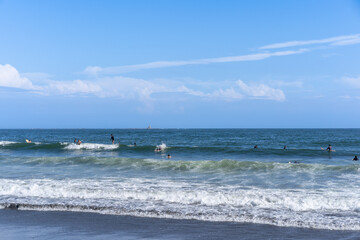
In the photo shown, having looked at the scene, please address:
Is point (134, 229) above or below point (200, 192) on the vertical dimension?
below

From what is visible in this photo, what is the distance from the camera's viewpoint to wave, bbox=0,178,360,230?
967 centimetres

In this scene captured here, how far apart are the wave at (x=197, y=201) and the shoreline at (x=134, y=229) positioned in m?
0.48

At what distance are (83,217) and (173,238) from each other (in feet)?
11.7

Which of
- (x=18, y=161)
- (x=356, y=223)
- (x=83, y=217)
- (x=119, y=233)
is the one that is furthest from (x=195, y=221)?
(x=18, y=161)

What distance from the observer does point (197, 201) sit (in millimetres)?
Answer: 11703

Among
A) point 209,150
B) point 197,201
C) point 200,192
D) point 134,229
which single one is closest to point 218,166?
point 200,192

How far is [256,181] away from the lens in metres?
16.2

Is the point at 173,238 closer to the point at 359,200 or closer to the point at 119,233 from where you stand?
the point at 119,233

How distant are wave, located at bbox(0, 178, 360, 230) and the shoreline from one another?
48 centimetres

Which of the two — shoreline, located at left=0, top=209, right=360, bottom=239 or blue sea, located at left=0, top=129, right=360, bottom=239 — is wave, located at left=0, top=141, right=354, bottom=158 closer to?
blue sea, located at left=0, top=129, right=360, bottom=239

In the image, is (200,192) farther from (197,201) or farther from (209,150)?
(209,150)

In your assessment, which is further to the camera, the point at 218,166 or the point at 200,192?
the point at 218,166

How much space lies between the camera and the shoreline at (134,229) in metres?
8.16

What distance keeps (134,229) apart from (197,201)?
11.4ft
